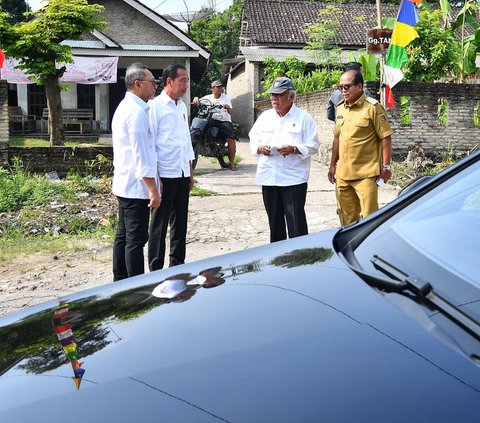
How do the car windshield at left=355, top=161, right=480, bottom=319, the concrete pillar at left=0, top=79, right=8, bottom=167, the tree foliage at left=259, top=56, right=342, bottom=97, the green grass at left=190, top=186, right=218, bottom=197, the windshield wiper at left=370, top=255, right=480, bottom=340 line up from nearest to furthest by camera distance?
the windshield wiper at left=370, top=255, right=480, bottom=340, the car windshield at left=355, top=161, right=480, bottom=319, the green grass at left=190, top=186, right=218, bottom=197, the concrete pillar at left=0, top=79, right=8, bottom=167, the tree foliage at left=259, top=56, right=342, bottom=97

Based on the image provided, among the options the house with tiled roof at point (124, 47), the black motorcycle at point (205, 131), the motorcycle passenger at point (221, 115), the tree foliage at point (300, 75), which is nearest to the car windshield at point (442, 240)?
the black motorcycle at point (205, 131)

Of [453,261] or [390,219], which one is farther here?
[390,219]

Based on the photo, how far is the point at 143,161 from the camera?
191 inches

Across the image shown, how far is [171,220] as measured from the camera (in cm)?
576

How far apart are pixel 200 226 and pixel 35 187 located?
8.97 feet

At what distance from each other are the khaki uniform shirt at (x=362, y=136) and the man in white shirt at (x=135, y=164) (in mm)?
1749

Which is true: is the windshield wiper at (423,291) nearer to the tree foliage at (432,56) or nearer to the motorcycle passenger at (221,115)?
the motorcycle passenger at (221,115)

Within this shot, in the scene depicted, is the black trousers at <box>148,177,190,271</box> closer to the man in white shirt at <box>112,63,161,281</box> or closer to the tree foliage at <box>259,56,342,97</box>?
the man in white shirt at <box>112,63,161,281</box>

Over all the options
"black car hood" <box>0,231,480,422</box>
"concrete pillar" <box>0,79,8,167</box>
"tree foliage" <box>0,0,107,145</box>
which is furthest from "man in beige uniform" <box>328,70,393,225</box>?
"tree foliage" <box>0,0,107,145</box>

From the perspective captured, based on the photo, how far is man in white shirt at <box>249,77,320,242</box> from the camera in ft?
18.3

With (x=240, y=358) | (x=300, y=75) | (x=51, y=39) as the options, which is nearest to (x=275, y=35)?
(x=300, y=75)

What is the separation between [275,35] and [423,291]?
2946 centimetres

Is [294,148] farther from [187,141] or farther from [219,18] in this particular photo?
[219,18]

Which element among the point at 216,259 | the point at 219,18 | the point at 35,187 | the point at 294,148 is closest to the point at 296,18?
the point at 219,18
